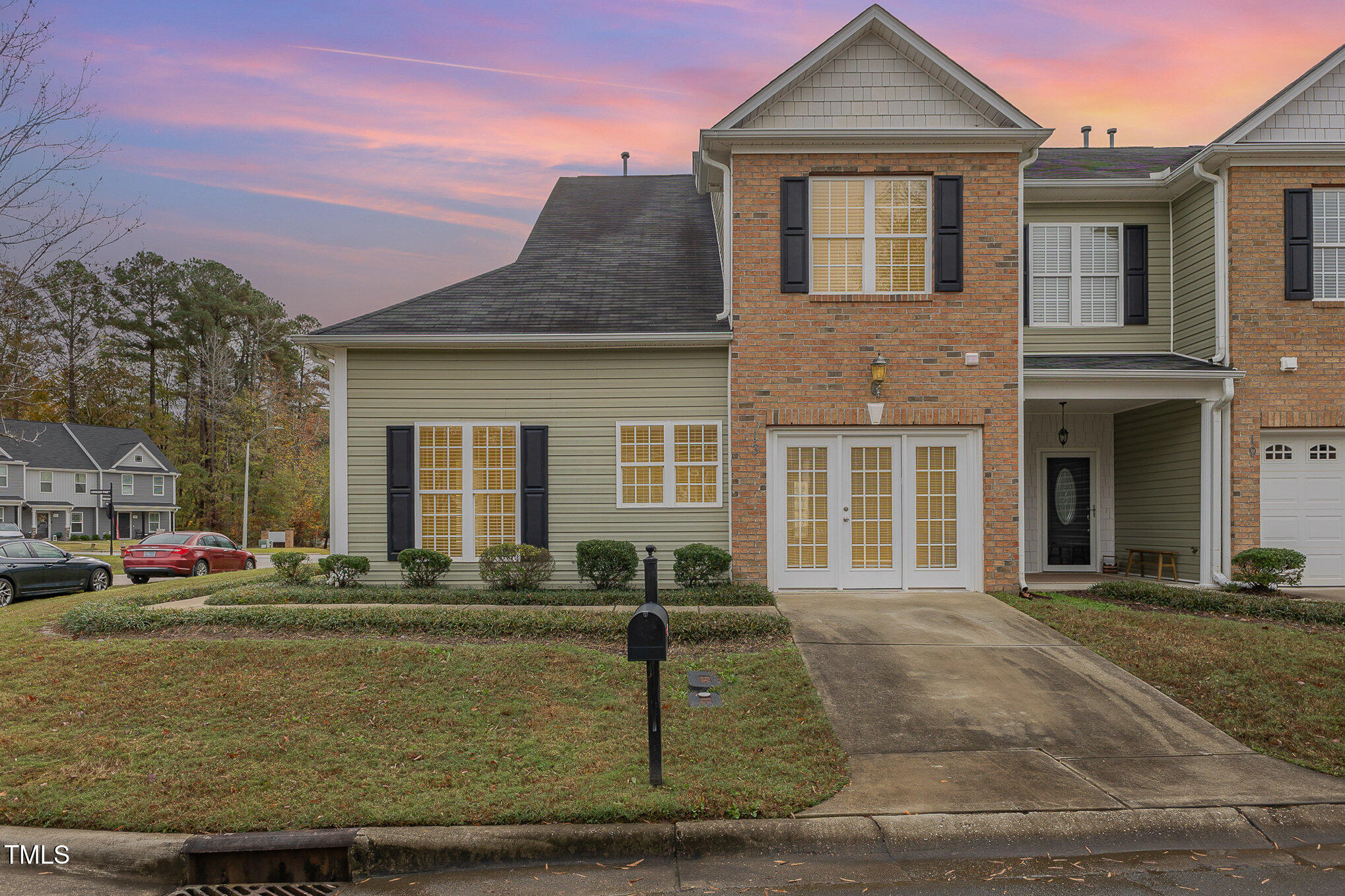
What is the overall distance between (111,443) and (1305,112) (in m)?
54.2

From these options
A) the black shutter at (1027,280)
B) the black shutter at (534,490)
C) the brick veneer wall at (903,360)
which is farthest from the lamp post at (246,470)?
the black shutter at (1027,280)

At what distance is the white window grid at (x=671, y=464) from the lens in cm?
1104

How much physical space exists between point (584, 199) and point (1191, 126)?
19491 millimetres

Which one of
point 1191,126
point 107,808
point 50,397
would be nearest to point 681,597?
point 107,808

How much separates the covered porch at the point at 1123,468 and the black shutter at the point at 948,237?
1.76 m

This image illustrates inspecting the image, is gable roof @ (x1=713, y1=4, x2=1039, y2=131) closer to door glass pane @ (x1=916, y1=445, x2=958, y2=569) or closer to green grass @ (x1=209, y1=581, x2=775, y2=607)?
door glass pane @ (x1=916, y1=445, x2=958, y2=569)

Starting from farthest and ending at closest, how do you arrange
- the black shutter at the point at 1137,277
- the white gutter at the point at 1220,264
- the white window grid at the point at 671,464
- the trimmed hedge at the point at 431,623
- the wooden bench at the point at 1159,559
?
the black shutter at the point at 1137,277, the wooden bench at the point at 1159,559, the white gutter at the point at 1220,264, the white window grid at the point at 671,464, the trimmed hedge at the point at 431,623

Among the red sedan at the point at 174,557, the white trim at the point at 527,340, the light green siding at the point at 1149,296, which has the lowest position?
the red sedan at the point at 174,557

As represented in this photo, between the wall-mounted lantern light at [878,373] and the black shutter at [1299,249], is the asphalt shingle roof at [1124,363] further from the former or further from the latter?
the wall-mounted lantern light at [878,373]

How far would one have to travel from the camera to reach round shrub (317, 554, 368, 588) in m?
10.8

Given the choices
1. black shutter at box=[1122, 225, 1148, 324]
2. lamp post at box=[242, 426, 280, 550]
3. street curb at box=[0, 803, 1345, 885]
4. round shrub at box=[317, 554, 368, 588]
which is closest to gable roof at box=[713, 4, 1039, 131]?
black shutter at box=[1122, 225, 1148, 324]

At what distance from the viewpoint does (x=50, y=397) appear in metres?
46.7

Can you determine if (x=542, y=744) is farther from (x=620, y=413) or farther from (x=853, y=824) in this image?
(x=620, y=413)

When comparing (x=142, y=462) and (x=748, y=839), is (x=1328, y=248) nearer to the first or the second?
(x=748, y=839)
